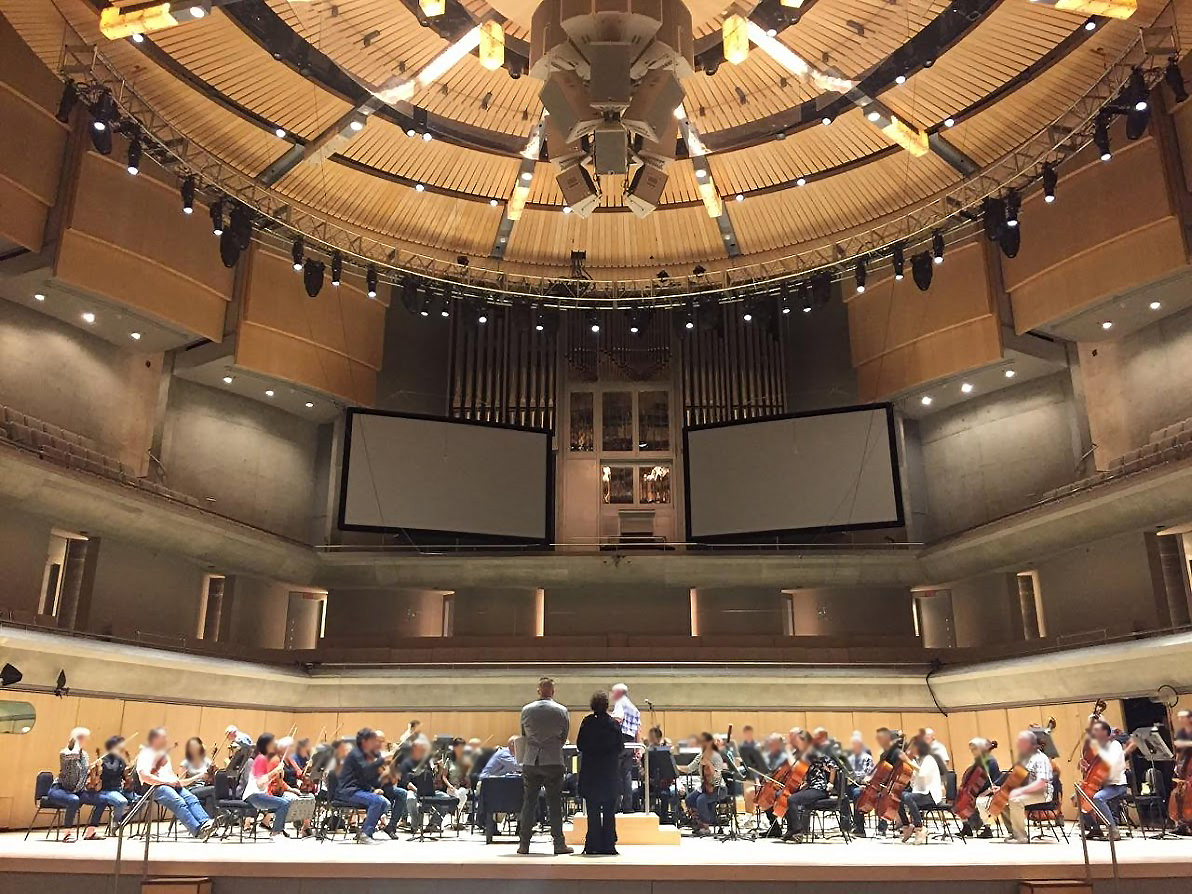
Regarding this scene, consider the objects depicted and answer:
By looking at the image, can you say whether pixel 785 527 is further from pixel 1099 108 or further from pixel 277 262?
pixel 277 262

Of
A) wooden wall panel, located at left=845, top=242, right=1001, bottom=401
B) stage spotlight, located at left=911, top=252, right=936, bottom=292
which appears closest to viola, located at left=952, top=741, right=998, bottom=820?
stage spotlight, located at left=911, top=252, right=936, bottom=292

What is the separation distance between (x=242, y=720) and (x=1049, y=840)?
1291cm

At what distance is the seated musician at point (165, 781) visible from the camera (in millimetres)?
8027

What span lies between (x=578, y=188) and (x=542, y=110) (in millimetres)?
4789

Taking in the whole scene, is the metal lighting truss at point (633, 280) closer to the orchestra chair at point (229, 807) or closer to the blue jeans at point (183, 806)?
the orchestra chair at point (229, 807)

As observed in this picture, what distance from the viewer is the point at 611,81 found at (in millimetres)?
8930

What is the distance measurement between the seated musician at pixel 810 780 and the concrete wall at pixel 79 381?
13.7m

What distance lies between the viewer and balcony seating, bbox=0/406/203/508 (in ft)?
45.5

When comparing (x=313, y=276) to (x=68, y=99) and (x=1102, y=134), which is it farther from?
(x=1102, y=134)

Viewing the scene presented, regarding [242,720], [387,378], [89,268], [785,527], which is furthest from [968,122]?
[242,720]

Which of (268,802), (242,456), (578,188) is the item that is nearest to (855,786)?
(268,802)

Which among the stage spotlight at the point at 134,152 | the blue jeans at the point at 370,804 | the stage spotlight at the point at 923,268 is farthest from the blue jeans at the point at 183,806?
the stage spotlight at the point at 923,268

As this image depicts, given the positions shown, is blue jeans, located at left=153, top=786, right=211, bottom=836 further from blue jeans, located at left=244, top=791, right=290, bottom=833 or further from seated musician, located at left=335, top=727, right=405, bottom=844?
seated musician, located at left=335, top=727, right=405, bottom=844

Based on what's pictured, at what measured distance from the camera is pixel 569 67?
9320mm
